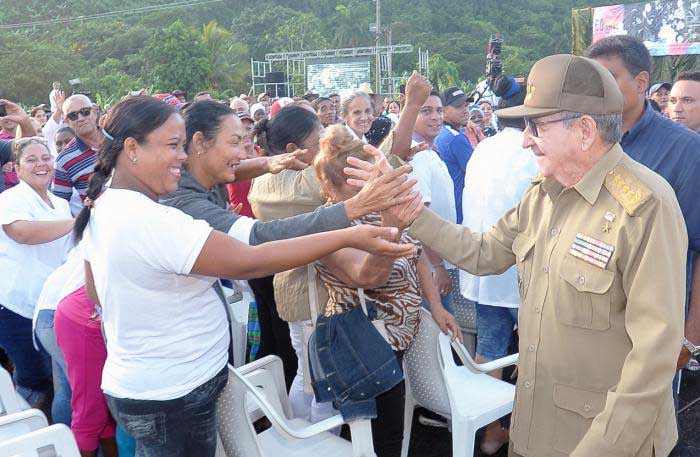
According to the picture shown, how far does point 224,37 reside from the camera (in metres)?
48.3

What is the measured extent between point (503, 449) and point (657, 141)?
6.03 ft

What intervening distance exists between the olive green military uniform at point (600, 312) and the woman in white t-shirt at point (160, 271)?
1.46 ft

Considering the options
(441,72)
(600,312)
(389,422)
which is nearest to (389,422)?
(389,422)

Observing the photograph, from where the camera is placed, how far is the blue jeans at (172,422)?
1.92 meters

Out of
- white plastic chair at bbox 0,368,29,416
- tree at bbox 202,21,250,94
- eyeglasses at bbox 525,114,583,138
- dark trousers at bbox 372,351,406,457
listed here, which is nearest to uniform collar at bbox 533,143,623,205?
eyeglasses at bbox 525,114,583,138

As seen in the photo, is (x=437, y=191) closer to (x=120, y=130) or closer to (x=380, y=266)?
(x=380, y=266)

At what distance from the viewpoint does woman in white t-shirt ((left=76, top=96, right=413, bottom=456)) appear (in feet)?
5.87

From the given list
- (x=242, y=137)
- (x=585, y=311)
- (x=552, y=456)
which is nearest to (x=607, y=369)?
(x=585, y=311)

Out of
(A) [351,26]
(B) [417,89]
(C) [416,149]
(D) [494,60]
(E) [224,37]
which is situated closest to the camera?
(C) [416,149]

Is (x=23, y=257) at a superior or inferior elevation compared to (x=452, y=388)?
superior

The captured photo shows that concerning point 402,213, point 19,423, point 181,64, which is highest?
point 402,213

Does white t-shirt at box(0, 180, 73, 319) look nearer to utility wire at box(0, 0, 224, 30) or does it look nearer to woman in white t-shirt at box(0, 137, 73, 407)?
woman in white t-shirt at box(0, 137, 73, 407)

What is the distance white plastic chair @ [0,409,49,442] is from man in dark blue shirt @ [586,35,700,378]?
2.39 m

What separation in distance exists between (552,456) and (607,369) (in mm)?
334
